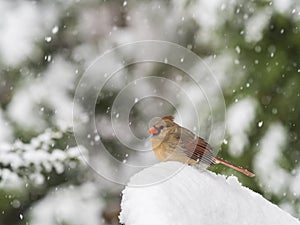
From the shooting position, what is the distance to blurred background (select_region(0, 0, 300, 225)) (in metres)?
3.03

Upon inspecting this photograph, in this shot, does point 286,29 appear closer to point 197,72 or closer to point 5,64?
point 197,72

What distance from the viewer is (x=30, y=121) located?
3.11 m

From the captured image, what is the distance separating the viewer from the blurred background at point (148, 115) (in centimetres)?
303

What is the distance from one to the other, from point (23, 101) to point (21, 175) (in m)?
0.45

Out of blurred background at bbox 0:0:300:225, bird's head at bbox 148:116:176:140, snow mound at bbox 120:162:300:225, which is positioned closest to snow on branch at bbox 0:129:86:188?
blurred background at bbox 0:0:300:225

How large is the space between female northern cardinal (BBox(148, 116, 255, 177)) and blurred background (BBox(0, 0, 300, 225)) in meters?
0.76

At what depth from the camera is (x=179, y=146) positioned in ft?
6.85

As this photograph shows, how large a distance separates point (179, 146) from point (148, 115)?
119 centimetres

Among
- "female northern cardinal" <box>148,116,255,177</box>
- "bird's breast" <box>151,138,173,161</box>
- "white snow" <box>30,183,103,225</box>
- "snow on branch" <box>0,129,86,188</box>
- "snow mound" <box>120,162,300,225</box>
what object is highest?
"snow mound" <box>120,162,300,225</box>

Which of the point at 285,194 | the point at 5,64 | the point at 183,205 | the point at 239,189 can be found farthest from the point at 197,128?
the point at 183,205

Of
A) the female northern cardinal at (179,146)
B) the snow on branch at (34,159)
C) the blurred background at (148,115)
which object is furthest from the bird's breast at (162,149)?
the snow on branch at (34,159)

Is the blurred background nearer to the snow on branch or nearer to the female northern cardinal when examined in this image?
the snow on branch

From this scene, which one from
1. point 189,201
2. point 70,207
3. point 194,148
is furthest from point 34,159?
point 189,201

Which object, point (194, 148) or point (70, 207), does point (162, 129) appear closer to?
point (194, 148)
